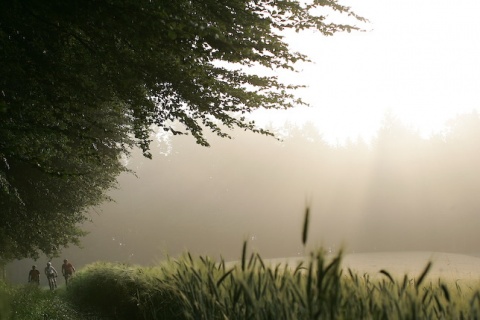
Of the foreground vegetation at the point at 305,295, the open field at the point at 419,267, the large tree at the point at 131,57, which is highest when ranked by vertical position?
the large tree at the point at 131,57

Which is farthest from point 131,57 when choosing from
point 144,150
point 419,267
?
point 419,267

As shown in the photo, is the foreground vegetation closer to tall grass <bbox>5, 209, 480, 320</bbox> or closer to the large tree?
tall grass <bbox>5, 209, 480, 320</bbox>

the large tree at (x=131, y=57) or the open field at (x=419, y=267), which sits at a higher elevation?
the large tree at (x=131, y=57)

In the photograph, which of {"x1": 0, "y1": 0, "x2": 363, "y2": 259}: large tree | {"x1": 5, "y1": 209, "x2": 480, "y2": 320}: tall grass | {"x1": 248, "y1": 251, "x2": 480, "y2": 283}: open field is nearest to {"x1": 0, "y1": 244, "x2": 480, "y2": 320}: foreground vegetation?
{"x1": 5, "y1": 209, "x2": 480, "y2": 320}: tall grass

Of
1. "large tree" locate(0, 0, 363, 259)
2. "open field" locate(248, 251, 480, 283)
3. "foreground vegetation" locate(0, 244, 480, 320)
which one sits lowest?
"open field" locate(248, 251, 480, 283)

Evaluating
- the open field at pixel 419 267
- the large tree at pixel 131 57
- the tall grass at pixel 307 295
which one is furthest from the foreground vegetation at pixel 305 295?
the large tree at pixel 131 57

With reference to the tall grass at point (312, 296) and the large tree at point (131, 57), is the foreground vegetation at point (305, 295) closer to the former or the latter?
the tall grass at point (312, 296)

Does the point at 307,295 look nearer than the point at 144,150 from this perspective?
Yes

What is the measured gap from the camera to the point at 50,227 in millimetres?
15438

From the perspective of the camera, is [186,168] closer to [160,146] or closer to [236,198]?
[236,198]

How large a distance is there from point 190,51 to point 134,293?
5.97 meters

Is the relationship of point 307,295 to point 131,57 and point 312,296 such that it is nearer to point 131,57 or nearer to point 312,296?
point 312,296

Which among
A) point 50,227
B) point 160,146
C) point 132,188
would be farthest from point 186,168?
point 50,227

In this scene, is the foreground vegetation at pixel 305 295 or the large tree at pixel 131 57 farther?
the large tree at pixel 131 57
